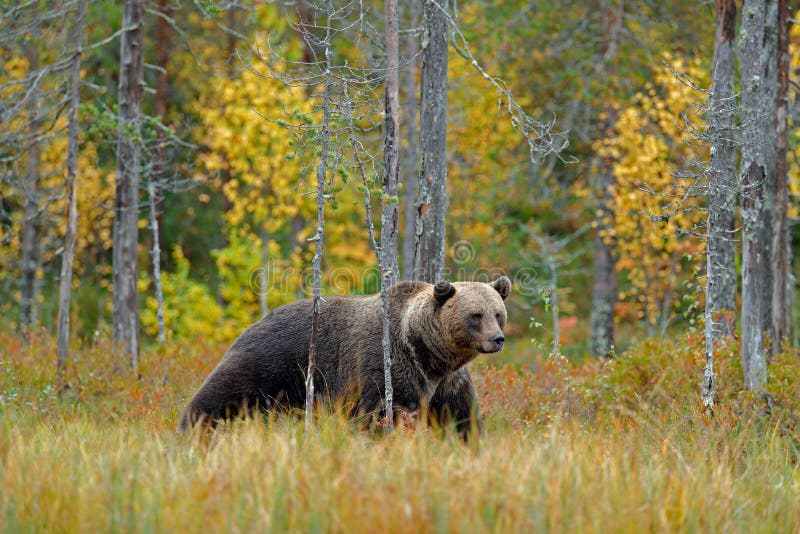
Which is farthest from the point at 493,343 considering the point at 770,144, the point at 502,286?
the point at 770,144

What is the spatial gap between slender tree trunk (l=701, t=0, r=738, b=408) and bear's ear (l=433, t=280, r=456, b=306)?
87.7 inches

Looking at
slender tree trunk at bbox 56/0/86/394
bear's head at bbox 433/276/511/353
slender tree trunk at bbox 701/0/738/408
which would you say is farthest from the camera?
slender tree trunk at bbox 56/0/86/394

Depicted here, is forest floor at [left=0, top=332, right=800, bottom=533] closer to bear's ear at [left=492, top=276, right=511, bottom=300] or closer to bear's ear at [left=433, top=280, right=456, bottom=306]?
bear's ear at [left=433, top=280, right=456, bottom=306]

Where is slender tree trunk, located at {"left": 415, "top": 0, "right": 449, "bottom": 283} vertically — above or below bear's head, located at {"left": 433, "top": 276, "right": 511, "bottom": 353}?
above

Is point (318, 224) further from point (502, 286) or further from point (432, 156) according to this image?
point (432, 156)

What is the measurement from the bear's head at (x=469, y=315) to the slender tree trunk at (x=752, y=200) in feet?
8.33

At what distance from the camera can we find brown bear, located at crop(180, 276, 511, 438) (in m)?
7.59

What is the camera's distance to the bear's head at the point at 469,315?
7445mm

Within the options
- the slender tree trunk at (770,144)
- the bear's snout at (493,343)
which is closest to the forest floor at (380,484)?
the bear's snout at (493,343)

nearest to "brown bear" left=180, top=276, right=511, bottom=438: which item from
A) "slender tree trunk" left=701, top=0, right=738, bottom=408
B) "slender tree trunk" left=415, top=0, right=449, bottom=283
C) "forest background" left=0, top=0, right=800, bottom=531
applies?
"forest background" left=0, top=0, right=800, bottom=531

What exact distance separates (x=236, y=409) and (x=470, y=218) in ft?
47.3

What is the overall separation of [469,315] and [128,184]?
7.08m

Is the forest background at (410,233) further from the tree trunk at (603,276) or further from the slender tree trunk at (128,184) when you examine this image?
the slender tree trunk at (128,184)

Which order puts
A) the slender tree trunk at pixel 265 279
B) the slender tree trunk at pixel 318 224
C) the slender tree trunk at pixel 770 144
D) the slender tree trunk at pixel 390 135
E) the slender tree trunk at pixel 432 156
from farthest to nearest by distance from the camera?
the slender tree trunk at pixel 265 279 < the slender tree trunk at pixel 770 144 < the slender tree trunk at pixel 432 156 < the slender tree trunk at pixel 390 135 < the slender tree trunk at pixel 318 224
